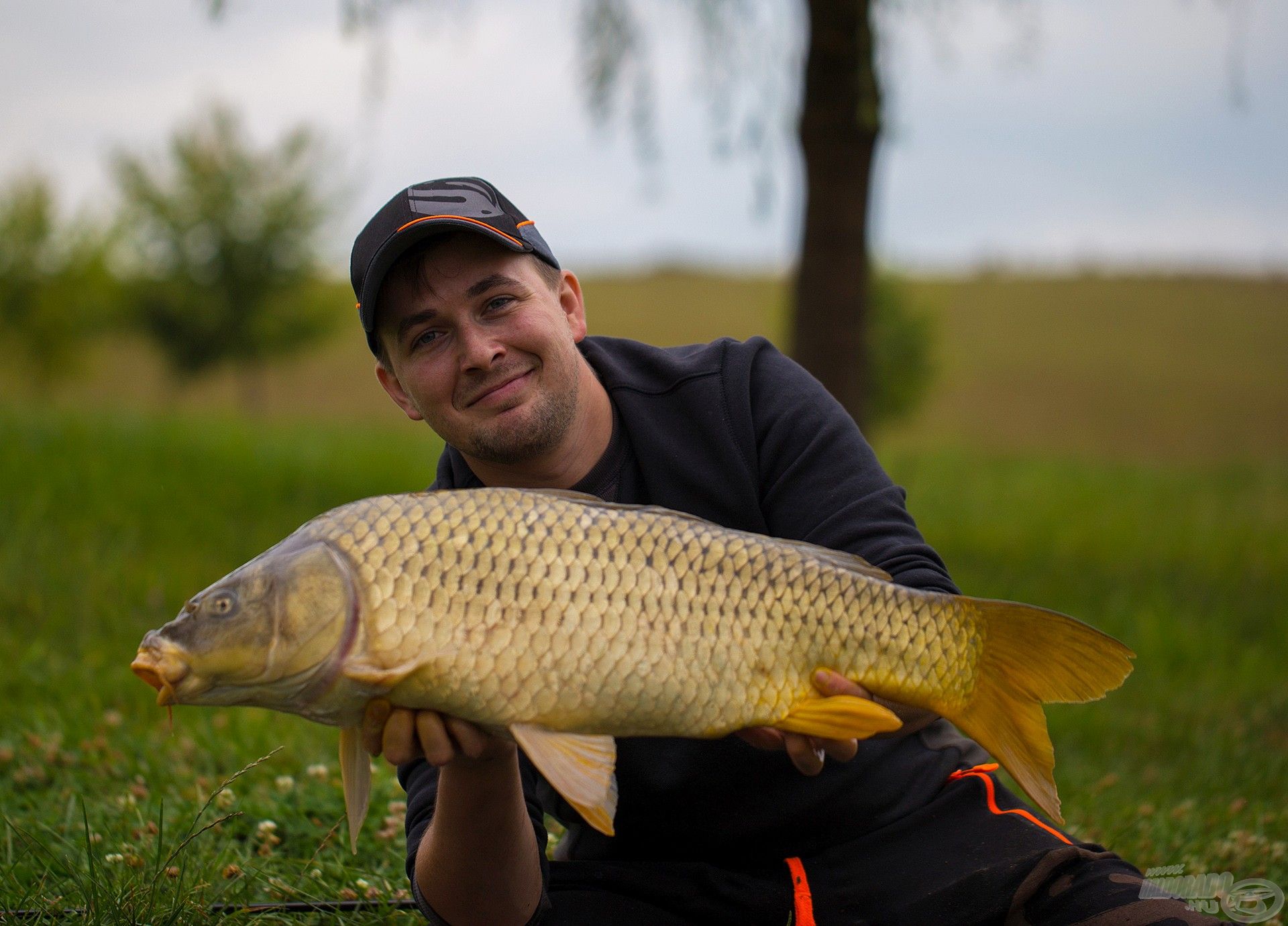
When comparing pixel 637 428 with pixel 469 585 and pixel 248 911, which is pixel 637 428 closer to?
pixel 469 585

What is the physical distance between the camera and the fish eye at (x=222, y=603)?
1339 mm

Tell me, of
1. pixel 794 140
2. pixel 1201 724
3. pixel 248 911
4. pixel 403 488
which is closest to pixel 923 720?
pixel 248 911

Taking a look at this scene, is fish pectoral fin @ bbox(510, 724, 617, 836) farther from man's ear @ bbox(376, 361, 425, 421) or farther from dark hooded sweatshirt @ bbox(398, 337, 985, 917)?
man's ear @ bbox(376, 361, 425, 421)

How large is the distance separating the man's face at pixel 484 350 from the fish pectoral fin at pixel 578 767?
0.60m

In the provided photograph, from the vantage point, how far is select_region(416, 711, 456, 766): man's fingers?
1.41 metres

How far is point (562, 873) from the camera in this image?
1942mm

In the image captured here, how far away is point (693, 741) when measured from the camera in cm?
189

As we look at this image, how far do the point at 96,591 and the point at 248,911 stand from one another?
108 inches

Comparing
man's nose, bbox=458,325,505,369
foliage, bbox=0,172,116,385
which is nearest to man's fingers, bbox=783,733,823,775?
man's nose, bbox=458,325,505,369

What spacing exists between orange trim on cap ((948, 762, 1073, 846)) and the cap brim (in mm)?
1113

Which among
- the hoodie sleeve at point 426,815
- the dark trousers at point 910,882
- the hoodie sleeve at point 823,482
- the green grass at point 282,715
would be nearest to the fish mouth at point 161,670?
the hoodie sleeve at point 426,815

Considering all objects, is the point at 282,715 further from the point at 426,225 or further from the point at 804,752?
the point at 804,752

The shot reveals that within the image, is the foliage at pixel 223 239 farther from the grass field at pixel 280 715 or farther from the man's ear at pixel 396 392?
the man's ear at pixel 396 392

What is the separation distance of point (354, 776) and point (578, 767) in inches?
12.8
